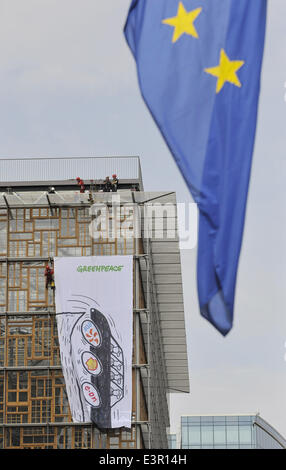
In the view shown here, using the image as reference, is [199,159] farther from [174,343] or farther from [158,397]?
[174,343]

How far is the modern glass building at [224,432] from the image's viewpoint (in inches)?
5192

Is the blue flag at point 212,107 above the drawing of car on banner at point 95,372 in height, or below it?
below

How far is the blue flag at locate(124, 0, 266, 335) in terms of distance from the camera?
15.5 m

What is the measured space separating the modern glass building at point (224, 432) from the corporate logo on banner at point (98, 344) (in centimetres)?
8215

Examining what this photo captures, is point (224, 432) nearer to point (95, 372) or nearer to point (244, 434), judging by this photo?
point (244, 434)

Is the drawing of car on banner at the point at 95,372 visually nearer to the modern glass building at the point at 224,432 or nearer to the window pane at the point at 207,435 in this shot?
the modern glass building at the point at 224,432

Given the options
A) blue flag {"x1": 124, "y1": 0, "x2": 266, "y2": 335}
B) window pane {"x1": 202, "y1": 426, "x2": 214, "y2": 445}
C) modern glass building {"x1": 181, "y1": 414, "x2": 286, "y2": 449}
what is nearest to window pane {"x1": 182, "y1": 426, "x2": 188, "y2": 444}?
modern glass building {"x1": 181, "y1": 414, "x2": 286, "y2": 449}

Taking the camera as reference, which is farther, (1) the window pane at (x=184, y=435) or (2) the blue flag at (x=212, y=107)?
(1) the window pane at (x=184, y=435)

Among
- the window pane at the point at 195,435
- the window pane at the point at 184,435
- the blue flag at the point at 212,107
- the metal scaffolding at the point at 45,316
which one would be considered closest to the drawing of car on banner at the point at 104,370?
the metal scaffolding at the point at 45,316

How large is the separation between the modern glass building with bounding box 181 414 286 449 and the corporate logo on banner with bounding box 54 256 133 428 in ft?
270

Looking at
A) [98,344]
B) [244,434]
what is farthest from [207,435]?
[98,344]

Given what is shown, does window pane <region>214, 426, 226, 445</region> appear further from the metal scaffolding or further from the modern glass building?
the metal scaffolding
